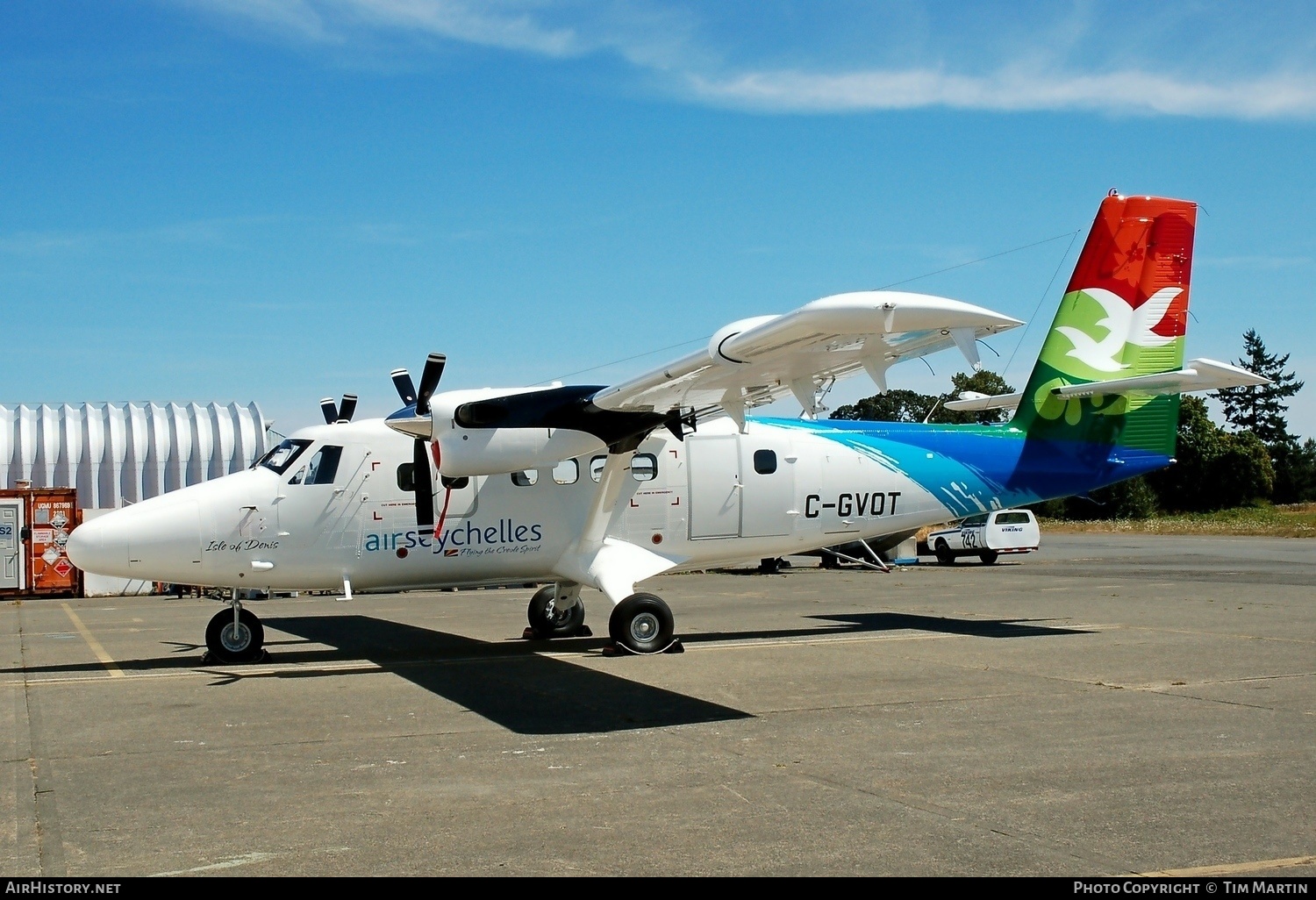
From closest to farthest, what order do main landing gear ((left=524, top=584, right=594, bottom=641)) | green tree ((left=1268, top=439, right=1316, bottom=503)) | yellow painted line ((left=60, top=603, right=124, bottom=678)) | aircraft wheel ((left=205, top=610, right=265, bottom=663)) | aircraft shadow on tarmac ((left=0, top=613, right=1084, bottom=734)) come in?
aircraft shadow on tarmac ((left=0, top=613, right=1084, bottom=734)) → yellow painted line ((left=60, top=603, right=124, bottom=678)) → aircraft wheel ((left=205, top=610, right=265, bottom=663)) → main landing gear ((left=524, top=584, right=594, bottom=641)) → green tree ((left=1268, top=439, right=1316, bottom=503))

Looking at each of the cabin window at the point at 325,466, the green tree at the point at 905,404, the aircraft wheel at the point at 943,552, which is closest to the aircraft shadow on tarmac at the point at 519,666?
the cabin window at the point at 325,466

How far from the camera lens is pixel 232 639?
14500 mm

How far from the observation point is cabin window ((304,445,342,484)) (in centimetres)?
1471

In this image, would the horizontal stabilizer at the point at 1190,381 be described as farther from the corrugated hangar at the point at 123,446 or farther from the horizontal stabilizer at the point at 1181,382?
the corrugated hangar at the point at 123,446

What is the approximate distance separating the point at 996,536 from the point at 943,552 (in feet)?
7.56

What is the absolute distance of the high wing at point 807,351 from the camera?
9.12 meters

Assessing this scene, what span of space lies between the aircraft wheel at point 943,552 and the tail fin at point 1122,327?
20.3 meters

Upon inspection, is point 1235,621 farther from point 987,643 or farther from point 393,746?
point 393,746

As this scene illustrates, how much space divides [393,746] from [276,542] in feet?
18.8

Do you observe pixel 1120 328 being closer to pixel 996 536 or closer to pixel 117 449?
pixel 996 536

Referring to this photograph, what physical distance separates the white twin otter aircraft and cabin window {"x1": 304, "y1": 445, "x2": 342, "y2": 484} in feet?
0.08

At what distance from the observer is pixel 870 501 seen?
1681 centimetres

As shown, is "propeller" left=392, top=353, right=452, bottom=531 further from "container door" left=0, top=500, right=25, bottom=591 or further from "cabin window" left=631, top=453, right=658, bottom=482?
"container door" left=0, top=500, right=25, bottom=591

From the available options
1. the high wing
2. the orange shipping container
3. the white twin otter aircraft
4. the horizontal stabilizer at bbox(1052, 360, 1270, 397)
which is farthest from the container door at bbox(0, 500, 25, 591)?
the horizontal stabilizer at bbox(1052, 360, 1270, 397)
